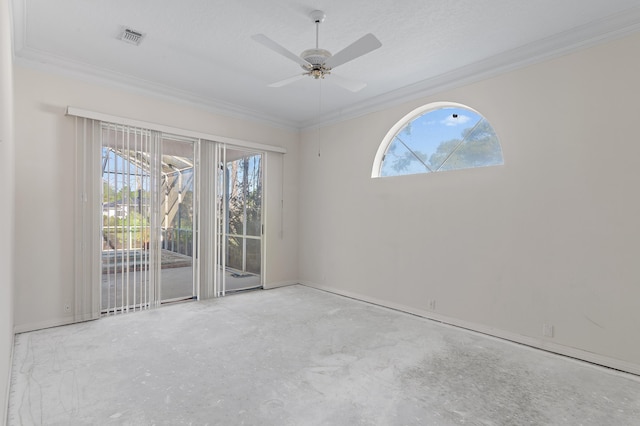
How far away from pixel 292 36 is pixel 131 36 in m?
1.46

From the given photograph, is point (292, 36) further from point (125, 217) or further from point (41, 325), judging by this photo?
point (41, 325)

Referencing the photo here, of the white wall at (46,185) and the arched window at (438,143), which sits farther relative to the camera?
the arched window at (438,143)

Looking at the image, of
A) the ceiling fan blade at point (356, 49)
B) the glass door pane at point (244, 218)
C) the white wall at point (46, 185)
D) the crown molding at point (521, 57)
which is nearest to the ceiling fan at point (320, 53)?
the ceiling fan blade at point (356, 49)

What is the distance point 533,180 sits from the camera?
3.18 m

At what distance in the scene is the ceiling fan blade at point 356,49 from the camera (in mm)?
2289

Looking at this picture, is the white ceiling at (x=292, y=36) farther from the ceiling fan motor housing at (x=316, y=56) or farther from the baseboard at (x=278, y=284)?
the baseboard at (x=278, y=284)

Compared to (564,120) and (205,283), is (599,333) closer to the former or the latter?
(564,120)

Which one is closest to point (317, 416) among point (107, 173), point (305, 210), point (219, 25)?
point (219, 25)

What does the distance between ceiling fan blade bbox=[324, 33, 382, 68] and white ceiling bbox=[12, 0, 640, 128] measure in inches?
15.2

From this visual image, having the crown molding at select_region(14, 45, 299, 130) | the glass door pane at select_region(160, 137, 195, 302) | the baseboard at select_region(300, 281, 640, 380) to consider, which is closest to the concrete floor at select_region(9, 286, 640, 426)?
the baseboard at select_region(300, 281, 640, 380)

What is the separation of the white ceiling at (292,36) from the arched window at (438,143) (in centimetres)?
33

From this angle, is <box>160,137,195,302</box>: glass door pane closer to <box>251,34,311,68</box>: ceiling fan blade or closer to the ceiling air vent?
the ceiling air vent

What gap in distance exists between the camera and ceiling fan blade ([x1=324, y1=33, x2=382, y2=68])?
229 cm

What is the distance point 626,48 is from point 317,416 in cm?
368
